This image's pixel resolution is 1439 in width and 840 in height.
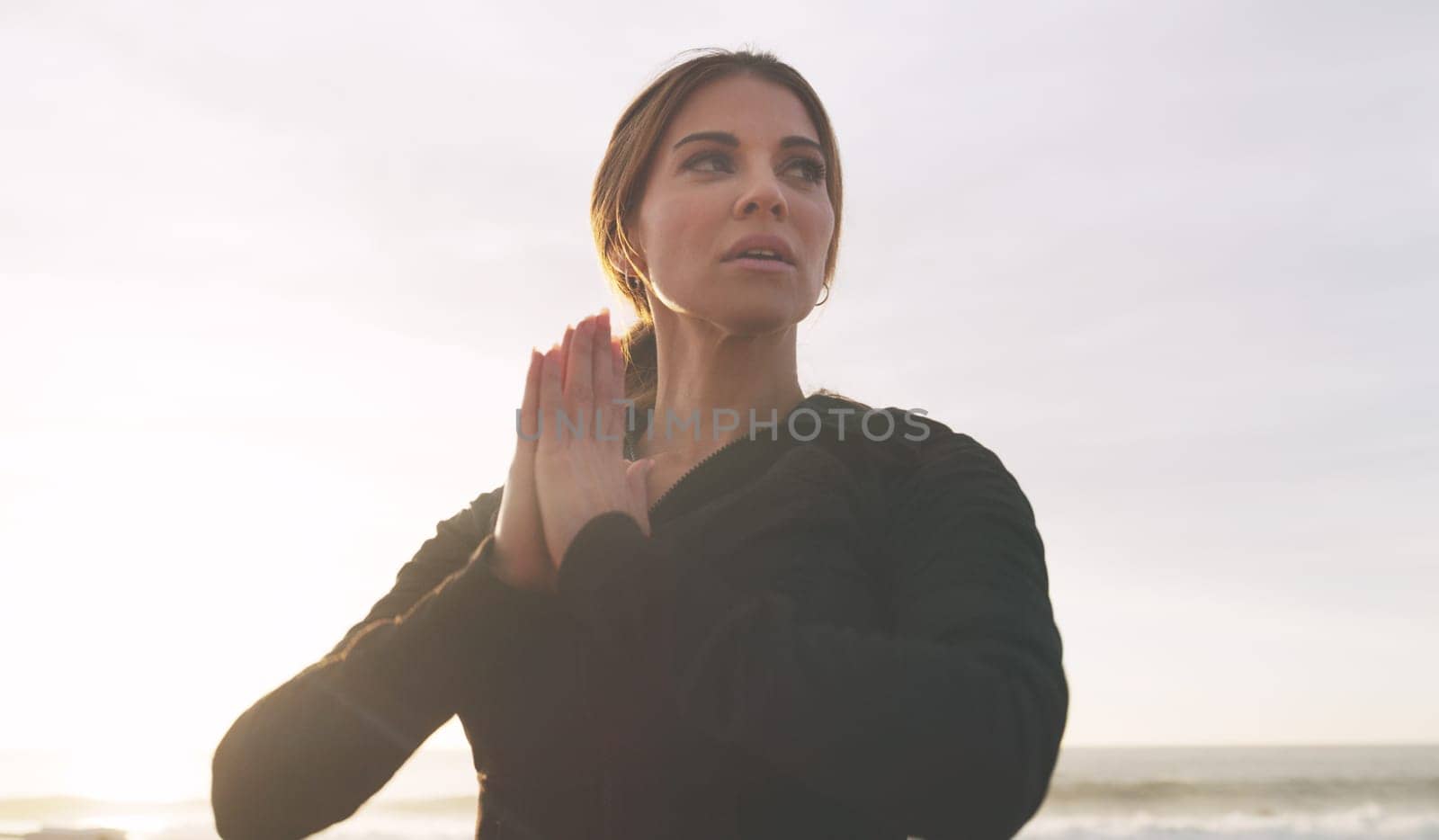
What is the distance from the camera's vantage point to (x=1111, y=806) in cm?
2492

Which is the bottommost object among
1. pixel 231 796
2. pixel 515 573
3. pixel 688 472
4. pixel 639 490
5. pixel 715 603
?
pixel 231 796

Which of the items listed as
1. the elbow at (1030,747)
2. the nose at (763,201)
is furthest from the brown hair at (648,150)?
the elbow at (1030,747)

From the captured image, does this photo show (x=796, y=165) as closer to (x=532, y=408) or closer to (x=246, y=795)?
(x=532, y=408)

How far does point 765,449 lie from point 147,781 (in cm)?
3678

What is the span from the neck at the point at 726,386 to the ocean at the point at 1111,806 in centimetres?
1515

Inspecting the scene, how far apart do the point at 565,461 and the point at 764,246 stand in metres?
0.65

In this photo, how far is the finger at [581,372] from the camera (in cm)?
206

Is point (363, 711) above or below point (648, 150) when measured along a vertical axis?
below

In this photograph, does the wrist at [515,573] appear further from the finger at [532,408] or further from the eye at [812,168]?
the eye at [812,168]

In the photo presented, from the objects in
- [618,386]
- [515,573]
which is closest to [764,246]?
[618,386]

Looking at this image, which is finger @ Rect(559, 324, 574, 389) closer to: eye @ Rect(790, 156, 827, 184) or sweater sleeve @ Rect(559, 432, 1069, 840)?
sweater sleeve @ Rect(559, 432, 1069, 840)

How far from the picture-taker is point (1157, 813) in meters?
24.7

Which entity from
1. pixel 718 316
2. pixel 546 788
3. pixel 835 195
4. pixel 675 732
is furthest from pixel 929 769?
pixel 835 195

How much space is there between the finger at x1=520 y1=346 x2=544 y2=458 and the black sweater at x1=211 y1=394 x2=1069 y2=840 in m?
0.19
